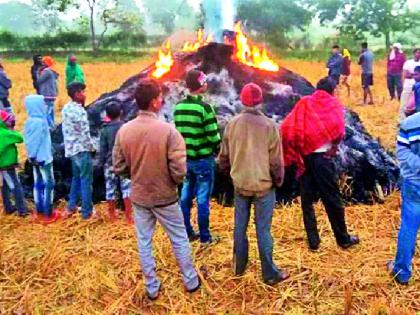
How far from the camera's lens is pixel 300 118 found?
17.6 feet

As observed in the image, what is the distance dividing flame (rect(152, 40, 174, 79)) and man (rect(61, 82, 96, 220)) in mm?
2863

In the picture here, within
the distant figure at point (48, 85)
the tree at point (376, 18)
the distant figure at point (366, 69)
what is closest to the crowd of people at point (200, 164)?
the distant figure at point (48, 85)

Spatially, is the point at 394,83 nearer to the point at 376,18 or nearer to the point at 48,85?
the point at 48,85

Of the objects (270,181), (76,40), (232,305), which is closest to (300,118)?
(270,181)

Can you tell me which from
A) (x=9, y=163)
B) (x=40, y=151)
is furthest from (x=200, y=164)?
(x=9, y=163)

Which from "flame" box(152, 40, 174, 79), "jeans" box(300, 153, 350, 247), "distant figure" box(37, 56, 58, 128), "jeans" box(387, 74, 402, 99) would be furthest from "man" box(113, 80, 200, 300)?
"jeans" box(387, 74, 402, 99)

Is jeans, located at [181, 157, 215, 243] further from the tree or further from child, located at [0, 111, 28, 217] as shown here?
the tree

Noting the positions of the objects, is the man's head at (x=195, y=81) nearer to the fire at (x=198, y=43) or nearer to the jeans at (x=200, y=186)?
the jeans at (x=200, y=186)

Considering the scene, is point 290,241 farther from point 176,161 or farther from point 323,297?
point 176,161

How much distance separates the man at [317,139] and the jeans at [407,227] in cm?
85

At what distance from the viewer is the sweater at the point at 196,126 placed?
536 cm

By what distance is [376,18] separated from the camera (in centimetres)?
3925

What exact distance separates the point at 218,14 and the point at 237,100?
338 centimetres

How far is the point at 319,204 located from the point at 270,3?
28.5m
